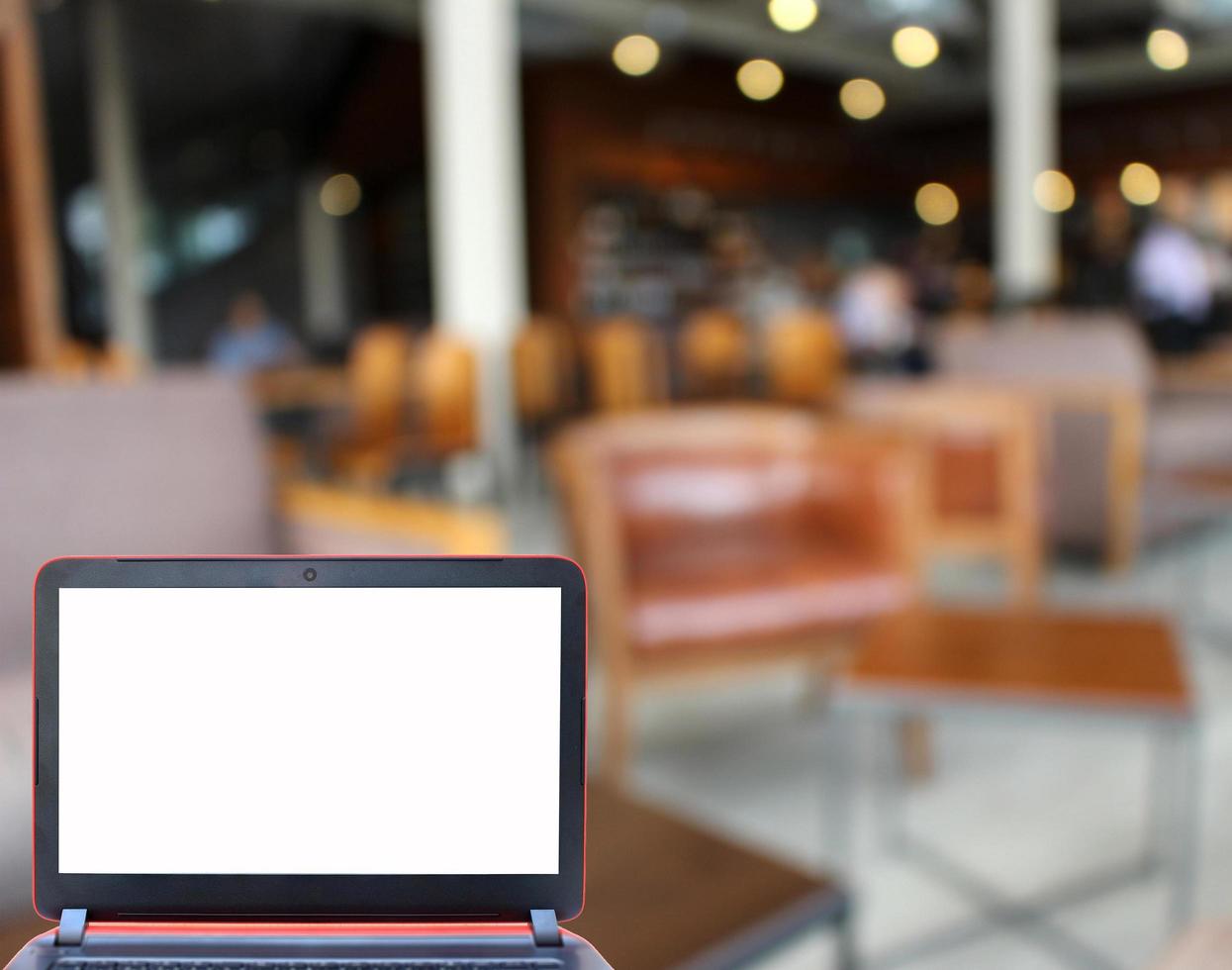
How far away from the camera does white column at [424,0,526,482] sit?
6.51m

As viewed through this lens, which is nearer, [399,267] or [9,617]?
[9,617]

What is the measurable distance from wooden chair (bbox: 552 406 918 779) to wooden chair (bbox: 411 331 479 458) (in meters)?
2.81

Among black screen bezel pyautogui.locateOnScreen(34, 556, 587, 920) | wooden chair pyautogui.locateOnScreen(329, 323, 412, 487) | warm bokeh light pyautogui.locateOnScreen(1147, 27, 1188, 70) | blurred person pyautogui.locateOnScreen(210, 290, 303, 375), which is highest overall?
warm bokeh light pyautogui.locateOnScreen(1147, 27, 1188, 70)

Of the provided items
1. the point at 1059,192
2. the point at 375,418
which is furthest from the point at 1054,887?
the point at 1059,192

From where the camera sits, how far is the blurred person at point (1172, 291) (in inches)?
311

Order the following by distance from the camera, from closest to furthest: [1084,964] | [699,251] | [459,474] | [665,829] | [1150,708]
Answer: [665,829] < [1150,708] < [1084,964] < [459,474] < [699,251]

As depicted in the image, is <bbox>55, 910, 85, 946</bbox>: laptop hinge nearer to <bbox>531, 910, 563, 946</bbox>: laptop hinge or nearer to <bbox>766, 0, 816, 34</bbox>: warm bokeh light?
<bbox>531, 910, 563, 946</bbox>: laptop hinge

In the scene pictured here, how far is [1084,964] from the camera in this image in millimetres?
1889

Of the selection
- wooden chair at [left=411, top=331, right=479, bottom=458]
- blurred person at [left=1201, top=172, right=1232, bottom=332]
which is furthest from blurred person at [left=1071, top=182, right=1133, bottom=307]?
wooden chair at [left=411, top=331, right=479, bottom=458]

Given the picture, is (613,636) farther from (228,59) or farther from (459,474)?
(228,59)

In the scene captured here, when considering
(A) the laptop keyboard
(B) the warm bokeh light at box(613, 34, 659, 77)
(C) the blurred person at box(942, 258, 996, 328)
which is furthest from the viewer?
(C) the blurred person at box(942, 258, 996, 328)

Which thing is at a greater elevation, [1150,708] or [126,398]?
[126,398]

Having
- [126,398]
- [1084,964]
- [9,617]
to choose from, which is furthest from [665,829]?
[126,398]

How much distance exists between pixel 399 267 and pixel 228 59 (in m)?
3.11
